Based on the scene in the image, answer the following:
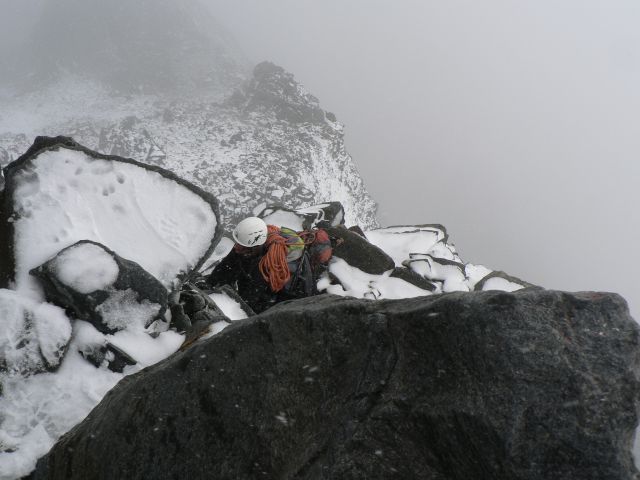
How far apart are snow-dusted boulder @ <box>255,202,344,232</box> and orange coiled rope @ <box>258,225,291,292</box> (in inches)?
143

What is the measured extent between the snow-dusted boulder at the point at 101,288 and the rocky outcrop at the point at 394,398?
1.35 m

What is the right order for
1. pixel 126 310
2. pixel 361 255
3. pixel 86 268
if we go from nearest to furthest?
pixel 86 268 → pixel 126 310 → pixel 361 255

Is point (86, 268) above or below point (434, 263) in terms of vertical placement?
above

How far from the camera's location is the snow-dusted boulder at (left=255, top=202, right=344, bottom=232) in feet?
32.4

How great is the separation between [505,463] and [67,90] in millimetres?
37257

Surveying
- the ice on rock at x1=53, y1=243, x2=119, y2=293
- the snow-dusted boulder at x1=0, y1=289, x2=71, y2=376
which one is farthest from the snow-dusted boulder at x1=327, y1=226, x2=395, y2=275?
the snow-dusted boulder at x1=0, y1=289, x2=71, y2=376

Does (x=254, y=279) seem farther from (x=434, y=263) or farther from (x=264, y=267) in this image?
(x=434, y=263)

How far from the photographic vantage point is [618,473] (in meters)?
1.56

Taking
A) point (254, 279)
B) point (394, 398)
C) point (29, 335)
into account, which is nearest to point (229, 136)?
point (254, 279)

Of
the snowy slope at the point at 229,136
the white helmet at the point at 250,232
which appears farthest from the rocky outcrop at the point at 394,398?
the snowy slope at the point at 229,136

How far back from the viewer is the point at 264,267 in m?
5.97

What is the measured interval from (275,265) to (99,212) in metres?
2.52

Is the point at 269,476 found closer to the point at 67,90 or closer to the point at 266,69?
the point at 266,69

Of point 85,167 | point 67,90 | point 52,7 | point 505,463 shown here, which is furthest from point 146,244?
point 52,7
